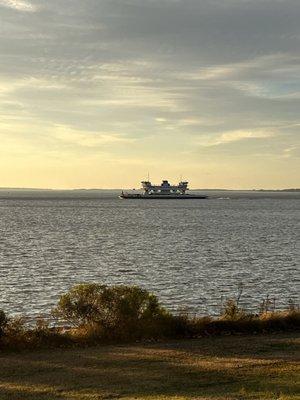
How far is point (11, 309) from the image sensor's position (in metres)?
29.5

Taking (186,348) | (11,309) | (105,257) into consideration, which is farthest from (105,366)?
(105,257)

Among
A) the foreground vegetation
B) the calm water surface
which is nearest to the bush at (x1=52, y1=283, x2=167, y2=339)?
the foreground vegetation

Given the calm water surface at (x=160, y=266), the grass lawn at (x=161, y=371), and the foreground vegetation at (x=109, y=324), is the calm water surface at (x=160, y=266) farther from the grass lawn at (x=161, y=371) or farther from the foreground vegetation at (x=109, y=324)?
the grass lawn at (x=161, y=371)

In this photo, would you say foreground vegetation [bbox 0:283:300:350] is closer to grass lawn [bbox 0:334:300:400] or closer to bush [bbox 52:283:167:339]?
bush [bbox 52:283:167:339]

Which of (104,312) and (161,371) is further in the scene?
(104,312)

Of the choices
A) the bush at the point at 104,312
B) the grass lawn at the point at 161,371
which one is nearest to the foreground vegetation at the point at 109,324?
the bush at the point at 104,312

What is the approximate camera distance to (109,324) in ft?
61.4

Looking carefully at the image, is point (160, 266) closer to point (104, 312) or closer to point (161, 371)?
point (104, 312)

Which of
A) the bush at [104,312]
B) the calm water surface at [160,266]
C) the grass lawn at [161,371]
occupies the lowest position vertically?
the calm water surface at [160,266]

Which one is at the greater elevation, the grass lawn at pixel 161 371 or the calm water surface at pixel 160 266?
the grass lawn at pixel 161 371

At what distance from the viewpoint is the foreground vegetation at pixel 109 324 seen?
17.9 meters

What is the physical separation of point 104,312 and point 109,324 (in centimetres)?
41

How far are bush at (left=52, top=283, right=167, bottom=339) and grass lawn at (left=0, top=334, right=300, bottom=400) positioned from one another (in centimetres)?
105

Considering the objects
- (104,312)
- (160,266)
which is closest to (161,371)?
(104,312)
